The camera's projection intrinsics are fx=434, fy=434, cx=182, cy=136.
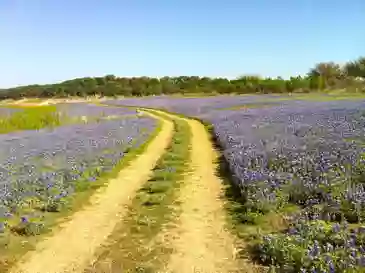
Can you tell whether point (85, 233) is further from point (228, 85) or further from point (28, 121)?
point (228, 85)

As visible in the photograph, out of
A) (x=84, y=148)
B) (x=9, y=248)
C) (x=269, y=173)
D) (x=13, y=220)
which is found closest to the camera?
(x=9, y=248)

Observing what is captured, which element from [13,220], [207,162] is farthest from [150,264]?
[207,162]

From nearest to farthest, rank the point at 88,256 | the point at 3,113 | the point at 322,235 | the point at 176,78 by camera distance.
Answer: the point at 322,235
the point at 88,256
the point at 3,113
the point at 176,78

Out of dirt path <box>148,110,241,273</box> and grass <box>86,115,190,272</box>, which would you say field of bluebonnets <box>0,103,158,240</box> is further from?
dirt path <box>148,110,241,273</box>

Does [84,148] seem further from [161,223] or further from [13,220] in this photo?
[161,223]

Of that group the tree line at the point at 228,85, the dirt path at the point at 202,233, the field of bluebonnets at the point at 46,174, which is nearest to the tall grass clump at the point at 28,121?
the field of bluebonnets at the point at 46,174

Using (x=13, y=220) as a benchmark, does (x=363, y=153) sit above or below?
above

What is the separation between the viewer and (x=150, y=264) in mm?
6891

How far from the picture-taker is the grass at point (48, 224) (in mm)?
7633

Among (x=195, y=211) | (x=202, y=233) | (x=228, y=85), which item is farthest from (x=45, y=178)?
(x=228, y=85)

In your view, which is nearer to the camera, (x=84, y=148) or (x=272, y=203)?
(x=272, y=203)

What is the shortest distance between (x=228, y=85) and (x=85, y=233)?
11784 centimetres

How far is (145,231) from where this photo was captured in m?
8.63

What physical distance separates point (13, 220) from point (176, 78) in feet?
522
